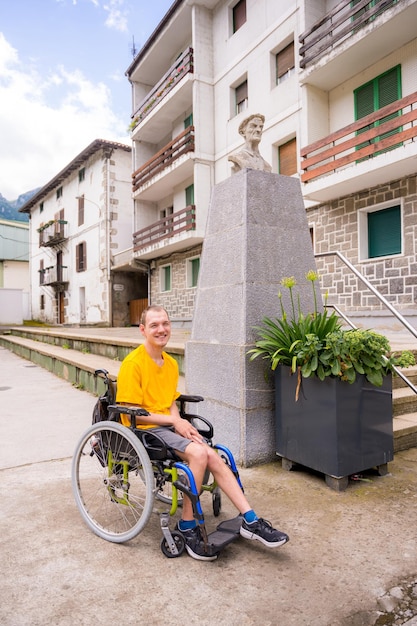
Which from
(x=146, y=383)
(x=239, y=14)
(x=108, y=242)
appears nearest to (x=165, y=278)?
(x=108, y=242)

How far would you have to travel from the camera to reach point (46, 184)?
2689 cm

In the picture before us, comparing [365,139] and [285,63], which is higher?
[285,63]

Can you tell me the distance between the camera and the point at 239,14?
1377 cm

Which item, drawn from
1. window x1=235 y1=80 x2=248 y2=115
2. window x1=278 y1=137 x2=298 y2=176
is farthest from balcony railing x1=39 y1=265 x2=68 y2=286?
window x1=278 y1=137 x2=298 y2=176

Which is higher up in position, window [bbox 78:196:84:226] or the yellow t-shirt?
window [bbox 78:196:84:226]

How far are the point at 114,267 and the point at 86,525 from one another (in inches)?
721

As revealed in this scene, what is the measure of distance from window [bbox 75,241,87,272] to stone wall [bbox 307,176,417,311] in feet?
49.7

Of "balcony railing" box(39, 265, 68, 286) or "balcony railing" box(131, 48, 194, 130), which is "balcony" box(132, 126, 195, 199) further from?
"balcony railing" box(39, 265, 68, 286)

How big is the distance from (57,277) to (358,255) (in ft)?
67.1

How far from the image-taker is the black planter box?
2.82m

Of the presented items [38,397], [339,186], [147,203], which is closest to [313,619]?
[38,397]

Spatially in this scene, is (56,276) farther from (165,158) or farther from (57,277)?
(165,158)

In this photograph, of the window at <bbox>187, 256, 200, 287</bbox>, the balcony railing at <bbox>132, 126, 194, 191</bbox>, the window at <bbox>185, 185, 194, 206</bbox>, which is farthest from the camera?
the window at <bbox>185, 185, 194, 206</bbox>

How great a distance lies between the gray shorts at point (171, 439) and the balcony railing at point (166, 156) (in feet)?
44.6
